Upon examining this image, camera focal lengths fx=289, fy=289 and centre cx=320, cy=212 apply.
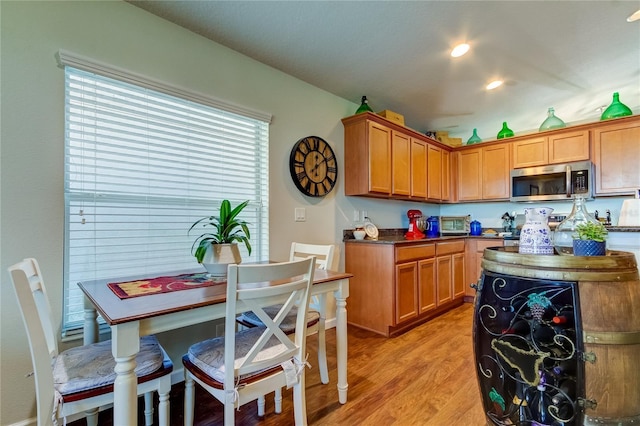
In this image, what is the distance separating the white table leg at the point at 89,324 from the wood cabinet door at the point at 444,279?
3.03 m

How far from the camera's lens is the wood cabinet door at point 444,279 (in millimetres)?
3258

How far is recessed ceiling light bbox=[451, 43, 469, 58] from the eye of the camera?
220cm

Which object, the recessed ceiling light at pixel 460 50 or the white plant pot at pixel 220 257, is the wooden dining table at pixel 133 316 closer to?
the white plant pot at pixel 220 257

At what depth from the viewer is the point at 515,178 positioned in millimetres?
3654

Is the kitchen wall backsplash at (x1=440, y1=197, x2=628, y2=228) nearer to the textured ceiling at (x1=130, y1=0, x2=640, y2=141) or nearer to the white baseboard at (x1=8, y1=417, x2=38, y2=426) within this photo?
the textured ceiling at (x1=130, y1=0, x2=640, y2=141)

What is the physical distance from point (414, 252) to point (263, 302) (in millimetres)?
2090

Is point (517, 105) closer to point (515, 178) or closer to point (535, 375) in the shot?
point (515, 178)

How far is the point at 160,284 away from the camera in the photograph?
151 centimetres

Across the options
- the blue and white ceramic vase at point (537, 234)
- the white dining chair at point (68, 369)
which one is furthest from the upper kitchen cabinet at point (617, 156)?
the white dining chair at point (68, 369)

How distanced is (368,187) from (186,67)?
1827 millimetres

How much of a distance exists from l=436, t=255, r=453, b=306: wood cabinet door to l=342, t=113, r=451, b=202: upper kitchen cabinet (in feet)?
2.67

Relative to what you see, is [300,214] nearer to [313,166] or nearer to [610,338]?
[313,166]

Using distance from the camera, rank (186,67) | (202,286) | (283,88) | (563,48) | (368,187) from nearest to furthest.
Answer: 1. (202,286)
2. (186,67)
3. (563,48)
4. (283,88)
5. (368,187)

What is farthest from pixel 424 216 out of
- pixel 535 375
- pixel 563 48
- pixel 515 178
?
pixel 535 375
